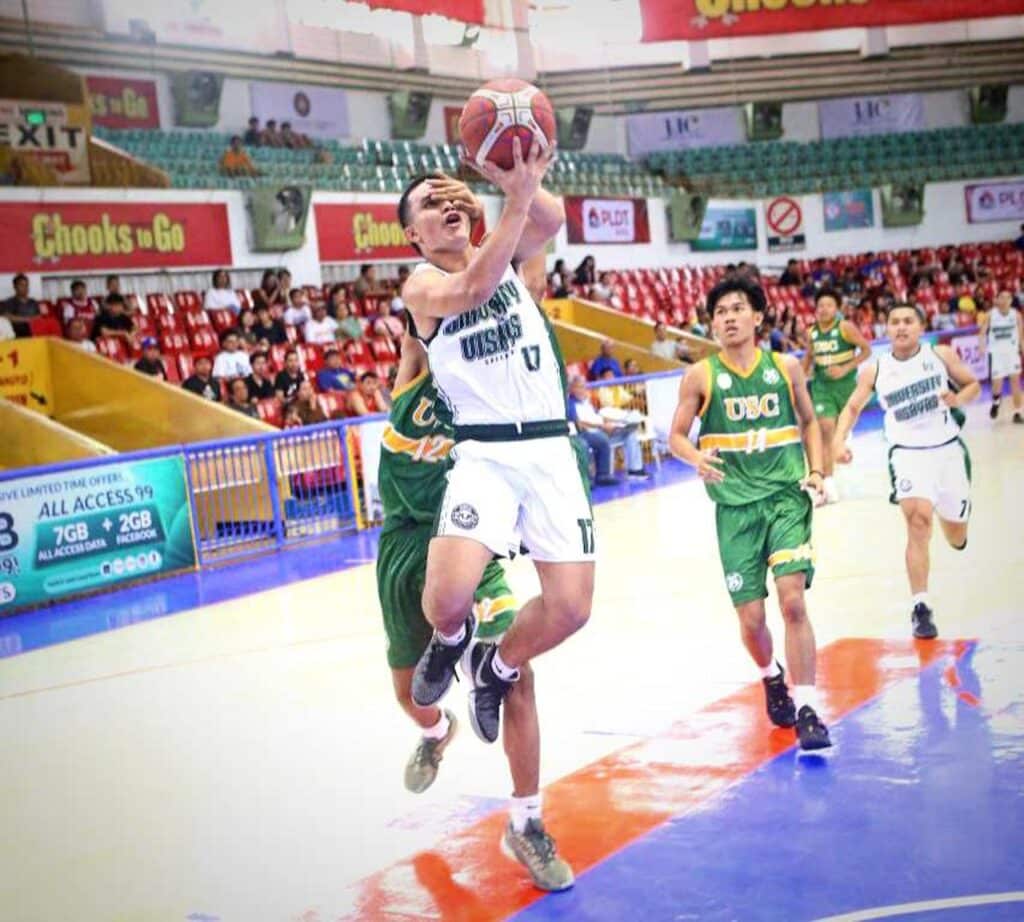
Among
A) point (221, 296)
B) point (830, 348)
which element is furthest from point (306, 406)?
point (830, 348)

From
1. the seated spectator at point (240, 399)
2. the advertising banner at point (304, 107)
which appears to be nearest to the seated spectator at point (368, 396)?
the seated spectator at point (240, 399)

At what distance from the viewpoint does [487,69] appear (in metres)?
34.0

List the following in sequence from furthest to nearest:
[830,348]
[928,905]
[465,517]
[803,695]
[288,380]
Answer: [288,380] → [830,348] → [803,695] → [465,517] → [928,905]

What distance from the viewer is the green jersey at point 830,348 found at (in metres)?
13.9

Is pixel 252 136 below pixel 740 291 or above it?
above

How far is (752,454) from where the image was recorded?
20.0 ft

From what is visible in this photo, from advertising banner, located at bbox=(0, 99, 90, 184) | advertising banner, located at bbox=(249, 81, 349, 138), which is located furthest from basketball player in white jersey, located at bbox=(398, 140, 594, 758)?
advertising banner, located at bbox=(249, 81, 349, 138)

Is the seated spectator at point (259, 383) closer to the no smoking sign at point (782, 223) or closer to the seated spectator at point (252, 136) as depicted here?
the seated spectator at point (252, 136)

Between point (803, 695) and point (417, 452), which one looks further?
point (803, 695)

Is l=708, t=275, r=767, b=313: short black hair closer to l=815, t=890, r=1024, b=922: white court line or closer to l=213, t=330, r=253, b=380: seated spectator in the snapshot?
l=815, t=890, r=1024, b=922: white court line

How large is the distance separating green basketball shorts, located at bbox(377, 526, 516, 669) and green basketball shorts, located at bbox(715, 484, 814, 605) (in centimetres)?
132

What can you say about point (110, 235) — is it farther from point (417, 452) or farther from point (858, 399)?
point (417, 452)

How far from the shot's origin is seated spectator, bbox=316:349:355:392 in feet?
53.7

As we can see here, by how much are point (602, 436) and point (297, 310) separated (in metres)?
4.98
